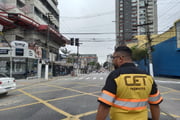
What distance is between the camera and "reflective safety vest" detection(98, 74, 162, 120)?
1.50 metres

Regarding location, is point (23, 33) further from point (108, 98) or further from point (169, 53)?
point (108, 98)

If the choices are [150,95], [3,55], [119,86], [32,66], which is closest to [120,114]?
[119,86]

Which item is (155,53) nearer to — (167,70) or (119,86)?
(167,70)

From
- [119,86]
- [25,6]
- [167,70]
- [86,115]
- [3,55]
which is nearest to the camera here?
[119,86]

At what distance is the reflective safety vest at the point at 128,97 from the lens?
1.50 m

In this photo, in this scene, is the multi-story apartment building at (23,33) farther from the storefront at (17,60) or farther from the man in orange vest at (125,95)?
the man in orange vest at (125,95)

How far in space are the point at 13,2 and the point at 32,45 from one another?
27.4ft

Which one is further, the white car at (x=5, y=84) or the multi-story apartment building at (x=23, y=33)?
the multi-story apartment building at (x=23, y=33)

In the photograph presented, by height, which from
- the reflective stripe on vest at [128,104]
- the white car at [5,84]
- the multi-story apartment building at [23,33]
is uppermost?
Result: the multi-story apartment building at [23,33]

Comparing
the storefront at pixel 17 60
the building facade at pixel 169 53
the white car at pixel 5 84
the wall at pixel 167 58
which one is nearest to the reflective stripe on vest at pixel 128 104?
the white car at pixel 5 84

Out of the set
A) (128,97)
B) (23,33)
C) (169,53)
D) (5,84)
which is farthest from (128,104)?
(23,33)

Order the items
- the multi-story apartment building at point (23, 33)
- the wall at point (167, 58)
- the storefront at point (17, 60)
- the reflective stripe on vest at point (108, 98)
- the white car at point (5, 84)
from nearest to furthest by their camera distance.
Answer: the reflective stripe on vest at point (108, 98), the white car at point (5, 84), the storefront at point (17, 60), the wall at point (167, 58), the multi-story apartment building at point (23, 33)

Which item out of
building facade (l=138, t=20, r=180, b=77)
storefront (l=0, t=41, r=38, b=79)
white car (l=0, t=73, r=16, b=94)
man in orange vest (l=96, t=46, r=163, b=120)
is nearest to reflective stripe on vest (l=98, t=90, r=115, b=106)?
man in orange vest (l=96, t=46, r=163, b=120)

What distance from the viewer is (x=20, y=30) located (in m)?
23.8
